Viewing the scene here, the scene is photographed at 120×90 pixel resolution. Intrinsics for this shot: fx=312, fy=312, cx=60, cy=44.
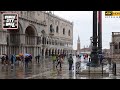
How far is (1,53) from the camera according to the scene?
151 ft

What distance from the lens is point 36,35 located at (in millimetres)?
64312

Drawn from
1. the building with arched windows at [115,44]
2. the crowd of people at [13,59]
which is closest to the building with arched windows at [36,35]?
the crowd of people at [13,59]

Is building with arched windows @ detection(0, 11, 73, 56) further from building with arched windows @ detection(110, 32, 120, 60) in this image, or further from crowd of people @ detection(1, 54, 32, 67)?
building with arched windows @ detection(110, 32, 120, 60)

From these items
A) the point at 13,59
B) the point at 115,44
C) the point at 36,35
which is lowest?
the point at 13,59

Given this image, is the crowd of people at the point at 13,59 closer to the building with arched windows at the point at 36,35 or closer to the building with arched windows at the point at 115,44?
the building with arched windows at the point at 36,35

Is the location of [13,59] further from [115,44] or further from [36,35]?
[115,44]

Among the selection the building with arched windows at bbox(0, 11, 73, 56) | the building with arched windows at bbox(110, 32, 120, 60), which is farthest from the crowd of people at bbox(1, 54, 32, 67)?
the building with arched windows at bbox(110, 32, 120, 60)

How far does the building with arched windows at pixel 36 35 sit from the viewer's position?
180 feet

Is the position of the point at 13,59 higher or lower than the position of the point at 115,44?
lower

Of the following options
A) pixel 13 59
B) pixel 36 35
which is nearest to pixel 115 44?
pixel 36 35
